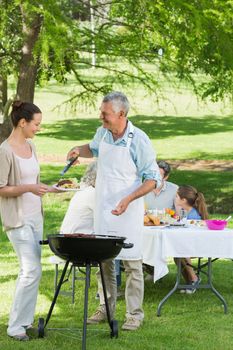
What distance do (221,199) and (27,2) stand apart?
10.5m

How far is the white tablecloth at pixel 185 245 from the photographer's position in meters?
7.93

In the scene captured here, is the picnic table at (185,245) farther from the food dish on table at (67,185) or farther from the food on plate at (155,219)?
the food dish on table at (67,185)

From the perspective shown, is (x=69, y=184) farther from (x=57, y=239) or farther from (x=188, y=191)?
(x=188, y=191)

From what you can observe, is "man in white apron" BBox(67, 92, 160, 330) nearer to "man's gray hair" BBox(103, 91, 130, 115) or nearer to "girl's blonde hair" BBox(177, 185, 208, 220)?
"man's gray hair" BBox(103, 91, 130, 115)

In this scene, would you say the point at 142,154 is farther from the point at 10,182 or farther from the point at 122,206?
the point at 10,182

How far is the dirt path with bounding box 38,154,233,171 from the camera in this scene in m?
25.3

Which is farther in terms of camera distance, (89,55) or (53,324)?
(89,55)

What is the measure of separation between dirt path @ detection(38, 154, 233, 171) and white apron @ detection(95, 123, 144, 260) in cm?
1803

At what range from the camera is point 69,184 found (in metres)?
7.28

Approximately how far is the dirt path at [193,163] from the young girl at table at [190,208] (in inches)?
633

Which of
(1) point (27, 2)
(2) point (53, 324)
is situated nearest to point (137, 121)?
(1) point (27, 2)

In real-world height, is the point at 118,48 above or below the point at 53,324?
above

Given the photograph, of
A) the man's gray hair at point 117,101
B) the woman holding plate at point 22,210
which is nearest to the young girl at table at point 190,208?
the man's gray hair at point 117,101

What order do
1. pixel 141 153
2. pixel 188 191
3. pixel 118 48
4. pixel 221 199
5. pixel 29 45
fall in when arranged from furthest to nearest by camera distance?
pixel 221 199
pixel 29 45
pixel 118 48
pixel 188 191
pixel 141 153
